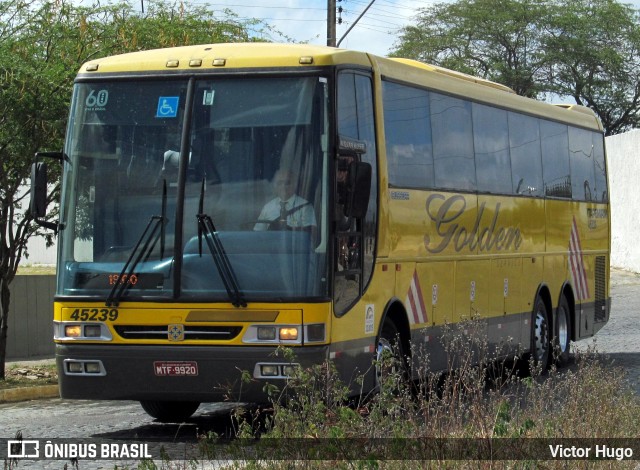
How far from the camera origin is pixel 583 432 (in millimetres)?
7820

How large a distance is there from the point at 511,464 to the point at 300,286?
3.78 m

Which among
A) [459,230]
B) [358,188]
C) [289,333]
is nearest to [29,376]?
[459,230]

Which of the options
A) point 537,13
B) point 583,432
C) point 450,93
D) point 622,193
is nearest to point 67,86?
point 450,93

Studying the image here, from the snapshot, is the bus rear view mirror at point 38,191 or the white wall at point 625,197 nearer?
the bus rear view mirror at point 38,191

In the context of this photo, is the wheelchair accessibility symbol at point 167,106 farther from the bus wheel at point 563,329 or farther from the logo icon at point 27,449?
the bus wheel at point 563,329

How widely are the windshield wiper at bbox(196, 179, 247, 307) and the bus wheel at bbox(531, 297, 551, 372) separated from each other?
703 centimetres

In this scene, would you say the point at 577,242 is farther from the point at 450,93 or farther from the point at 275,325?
→ the point at 275,325

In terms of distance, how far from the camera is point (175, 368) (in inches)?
422

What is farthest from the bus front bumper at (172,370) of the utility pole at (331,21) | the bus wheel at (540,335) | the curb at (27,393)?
the utility pole at (331,21)

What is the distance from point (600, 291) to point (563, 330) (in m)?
1.84

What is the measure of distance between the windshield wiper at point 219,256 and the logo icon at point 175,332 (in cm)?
53

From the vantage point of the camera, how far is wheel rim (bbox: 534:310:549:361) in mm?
16922

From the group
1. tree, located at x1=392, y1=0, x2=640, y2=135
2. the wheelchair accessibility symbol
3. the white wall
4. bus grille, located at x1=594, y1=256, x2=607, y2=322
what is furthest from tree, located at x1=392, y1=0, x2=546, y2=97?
the wheelchair accessibility symbol

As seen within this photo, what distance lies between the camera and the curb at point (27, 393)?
53.1ft
